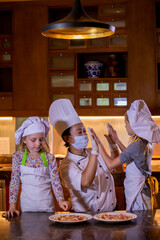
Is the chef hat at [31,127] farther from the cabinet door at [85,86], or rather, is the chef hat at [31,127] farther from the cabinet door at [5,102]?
the cabinet door at [5,102]

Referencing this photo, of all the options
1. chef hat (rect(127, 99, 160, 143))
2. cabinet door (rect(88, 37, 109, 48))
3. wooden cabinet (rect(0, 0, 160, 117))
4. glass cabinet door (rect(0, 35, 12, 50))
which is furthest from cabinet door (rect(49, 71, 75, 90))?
chef hat (rect(127, 99, 160, 143))

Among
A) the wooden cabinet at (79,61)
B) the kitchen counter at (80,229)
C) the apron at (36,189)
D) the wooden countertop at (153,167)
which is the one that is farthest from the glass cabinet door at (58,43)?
the kitchen counter at (80,229)

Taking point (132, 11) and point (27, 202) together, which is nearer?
point (27, 202)

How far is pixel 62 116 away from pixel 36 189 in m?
0.50

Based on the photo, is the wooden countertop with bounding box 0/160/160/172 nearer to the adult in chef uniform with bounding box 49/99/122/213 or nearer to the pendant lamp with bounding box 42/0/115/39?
the adult in chef uniform with bounding box 49/99/122/213

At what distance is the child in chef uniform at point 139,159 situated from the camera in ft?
8.56

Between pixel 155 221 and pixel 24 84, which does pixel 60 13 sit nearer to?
pixel 24 84

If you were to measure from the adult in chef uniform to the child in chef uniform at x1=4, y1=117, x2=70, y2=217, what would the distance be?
0.30 feet

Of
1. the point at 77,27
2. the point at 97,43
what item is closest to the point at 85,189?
the point at 77,27

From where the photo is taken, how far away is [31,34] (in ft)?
Answer: 16.6

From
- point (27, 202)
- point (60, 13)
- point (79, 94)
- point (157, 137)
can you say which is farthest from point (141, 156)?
point (60, 13)

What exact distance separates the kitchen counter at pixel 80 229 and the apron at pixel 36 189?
1.32 feet

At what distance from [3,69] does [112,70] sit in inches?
59.6

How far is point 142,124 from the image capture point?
8.65 feet
